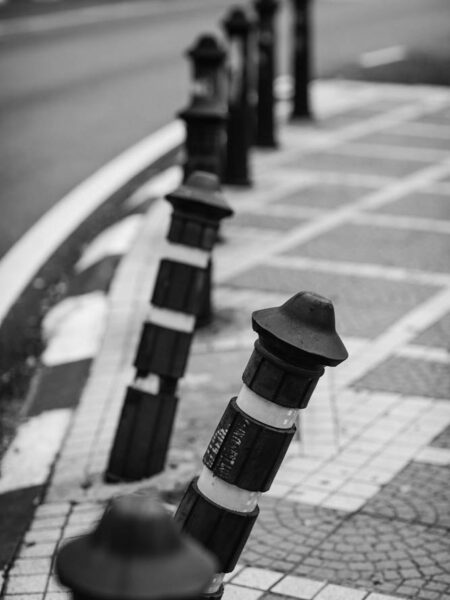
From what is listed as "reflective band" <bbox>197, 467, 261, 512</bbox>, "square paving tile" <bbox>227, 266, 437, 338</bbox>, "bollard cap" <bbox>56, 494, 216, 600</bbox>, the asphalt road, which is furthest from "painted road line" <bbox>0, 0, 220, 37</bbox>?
"bollard cap" <bbox>56, 494, 216, 600</bbox>

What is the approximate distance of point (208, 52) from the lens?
30.2 feet

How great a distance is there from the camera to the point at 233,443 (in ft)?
11.1

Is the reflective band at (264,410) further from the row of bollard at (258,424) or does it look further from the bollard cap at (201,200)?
the bollard cap at (201,200)

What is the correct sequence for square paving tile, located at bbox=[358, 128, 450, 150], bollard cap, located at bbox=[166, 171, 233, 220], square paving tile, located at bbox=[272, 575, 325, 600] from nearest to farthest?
1. square paving tile, located at bbox=[272, 575, 325, 600]
2. bollard cap, located at bbox=[166, 171, 233, 220]
3. square paving tile, located at bbox=[358, 128, 450, 150]

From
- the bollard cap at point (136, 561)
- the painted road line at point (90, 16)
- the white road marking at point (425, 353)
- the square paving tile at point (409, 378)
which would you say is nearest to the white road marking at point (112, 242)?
the white road marking at point (425, 353)

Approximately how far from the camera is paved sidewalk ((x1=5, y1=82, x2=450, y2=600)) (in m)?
4.52

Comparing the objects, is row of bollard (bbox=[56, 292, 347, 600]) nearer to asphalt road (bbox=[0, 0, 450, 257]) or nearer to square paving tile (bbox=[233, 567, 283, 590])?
square paving tile (bbox=[233, 567, 283, 590])

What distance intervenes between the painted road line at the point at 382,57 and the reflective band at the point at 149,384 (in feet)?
49.0

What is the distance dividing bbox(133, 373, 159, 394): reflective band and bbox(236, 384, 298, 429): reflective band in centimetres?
183

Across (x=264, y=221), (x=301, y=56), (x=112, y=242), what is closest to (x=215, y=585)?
(x=112, y=242)

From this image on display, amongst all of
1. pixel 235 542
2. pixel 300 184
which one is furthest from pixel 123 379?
pixel 300 184

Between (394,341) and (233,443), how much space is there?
12.2 ft

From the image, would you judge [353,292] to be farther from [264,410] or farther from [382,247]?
[264,410]

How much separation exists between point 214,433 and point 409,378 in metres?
3.13
